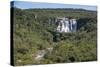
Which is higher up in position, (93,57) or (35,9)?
(35,9)

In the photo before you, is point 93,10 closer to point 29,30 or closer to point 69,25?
point 69,25

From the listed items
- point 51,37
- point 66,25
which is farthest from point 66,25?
point 51,37

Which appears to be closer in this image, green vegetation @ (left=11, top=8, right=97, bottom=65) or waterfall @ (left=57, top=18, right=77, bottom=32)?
green vegetation @ (left=11, top=8, right=97, bottom=65)

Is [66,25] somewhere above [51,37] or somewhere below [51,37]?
above

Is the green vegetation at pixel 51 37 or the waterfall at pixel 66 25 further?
the waterfall at pixel 66 25

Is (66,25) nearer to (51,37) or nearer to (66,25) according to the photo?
(66,25)
